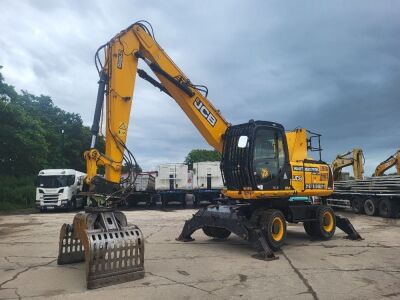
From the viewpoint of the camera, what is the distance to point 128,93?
31.5 ft

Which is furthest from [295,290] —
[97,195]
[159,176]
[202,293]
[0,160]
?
[0,160]

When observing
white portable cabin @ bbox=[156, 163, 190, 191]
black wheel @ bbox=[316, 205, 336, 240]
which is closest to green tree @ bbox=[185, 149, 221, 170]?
white portable cabin @ bbox=[156, 163, 190, 191]

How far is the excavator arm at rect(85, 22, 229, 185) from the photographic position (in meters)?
8.89

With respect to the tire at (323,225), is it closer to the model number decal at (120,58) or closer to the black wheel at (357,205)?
the model number decal at (120,58)

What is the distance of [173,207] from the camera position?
2900 cm

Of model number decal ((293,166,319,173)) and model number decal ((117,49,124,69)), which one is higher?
model number decal ((117,49,124,69))

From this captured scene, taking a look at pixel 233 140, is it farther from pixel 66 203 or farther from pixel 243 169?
pixel 66 203

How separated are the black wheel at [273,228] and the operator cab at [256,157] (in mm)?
663

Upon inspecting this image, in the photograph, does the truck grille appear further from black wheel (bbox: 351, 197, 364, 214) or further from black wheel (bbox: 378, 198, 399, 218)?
black wheel (bbox: 378, 198, 399, 218)

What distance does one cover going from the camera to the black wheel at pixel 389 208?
1888 centimetres

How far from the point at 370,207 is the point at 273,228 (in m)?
12.6

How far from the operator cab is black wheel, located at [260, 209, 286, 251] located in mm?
663

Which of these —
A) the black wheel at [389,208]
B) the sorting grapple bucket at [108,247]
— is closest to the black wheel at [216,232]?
the sorting grapple bucket at [108,247]

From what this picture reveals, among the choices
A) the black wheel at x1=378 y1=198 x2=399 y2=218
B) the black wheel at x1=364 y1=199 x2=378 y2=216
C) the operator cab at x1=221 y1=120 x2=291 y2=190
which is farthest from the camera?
the black wheel at x1=364 y1=199 x2=378 y2=216
